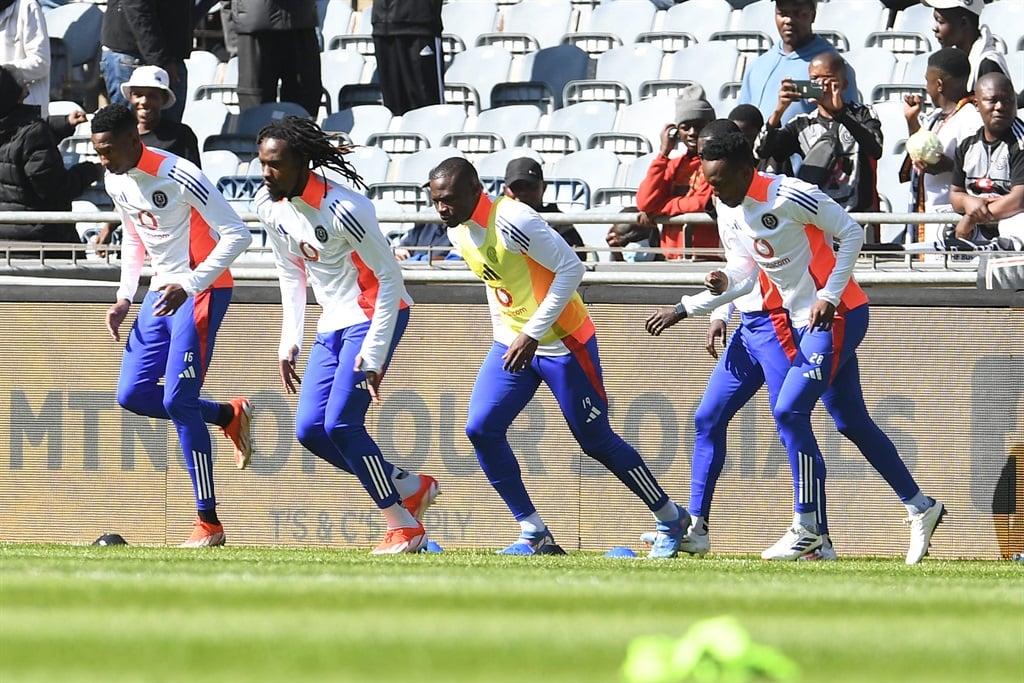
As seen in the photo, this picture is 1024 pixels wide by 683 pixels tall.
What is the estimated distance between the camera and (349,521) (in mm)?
12258

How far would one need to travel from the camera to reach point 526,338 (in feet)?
31.6

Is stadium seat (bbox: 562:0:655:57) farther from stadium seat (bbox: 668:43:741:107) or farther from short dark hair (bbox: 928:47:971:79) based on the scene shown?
short dark hair (bbox: 928:47:971:79)

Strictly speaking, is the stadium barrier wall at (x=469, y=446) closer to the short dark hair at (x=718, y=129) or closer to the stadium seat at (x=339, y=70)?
the short dark hair at (x=718, y=129)

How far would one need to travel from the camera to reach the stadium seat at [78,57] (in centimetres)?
1869

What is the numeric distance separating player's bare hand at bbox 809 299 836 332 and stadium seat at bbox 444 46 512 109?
8199 mm

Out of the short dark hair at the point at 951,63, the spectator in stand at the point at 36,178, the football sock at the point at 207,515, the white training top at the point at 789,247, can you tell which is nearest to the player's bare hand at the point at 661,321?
the white training top at the point at 789,247

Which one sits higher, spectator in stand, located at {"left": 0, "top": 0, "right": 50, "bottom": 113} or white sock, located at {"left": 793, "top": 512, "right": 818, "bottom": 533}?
spectator in stand, located at {"left": 0, "top": 0, "right": 50, "bottom": 113}

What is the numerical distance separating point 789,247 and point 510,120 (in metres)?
6.81

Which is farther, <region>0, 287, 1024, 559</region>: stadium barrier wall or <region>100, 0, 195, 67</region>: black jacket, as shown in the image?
<region>100, 0, 195, 67</region>: black jacket

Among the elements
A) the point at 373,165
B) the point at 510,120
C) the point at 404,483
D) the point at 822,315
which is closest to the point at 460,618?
the point at 822,315

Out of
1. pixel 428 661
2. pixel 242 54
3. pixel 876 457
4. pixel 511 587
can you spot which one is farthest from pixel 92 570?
pixel 242 54

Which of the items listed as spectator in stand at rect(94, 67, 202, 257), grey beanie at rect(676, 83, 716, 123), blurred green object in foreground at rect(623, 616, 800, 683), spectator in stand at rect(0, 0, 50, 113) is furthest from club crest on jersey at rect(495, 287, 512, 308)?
spectator in stand at rect(0, 0, 50, 113)

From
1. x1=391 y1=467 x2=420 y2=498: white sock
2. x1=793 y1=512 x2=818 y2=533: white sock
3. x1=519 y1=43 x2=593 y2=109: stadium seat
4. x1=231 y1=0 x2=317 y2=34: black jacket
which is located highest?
x1=231 y1=0 x2=317 y2=34: black jacket

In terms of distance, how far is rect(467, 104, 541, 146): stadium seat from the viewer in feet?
53.7
